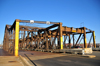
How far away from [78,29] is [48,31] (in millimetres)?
7519

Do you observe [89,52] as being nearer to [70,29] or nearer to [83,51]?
[83,51]

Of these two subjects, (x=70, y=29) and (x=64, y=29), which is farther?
(x=70, y=29)

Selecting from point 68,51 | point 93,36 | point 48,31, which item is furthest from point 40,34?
point 93,36

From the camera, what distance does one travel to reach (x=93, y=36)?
2805cm

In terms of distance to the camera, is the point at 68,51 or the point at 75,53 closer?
the point at 75,53

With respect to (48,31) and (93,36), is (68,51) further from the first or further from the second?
(93,36)

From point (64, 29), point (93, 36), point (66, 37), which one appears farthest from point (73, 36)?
point (64, 29)

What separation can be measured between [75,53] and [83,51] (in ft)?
4.30

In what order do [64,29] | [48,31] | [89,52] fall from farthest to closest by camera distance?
[48,31]
[64,29]
[89,52]

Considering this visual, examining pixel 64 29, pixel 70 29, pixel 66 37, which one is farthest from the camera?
pixel 66 37

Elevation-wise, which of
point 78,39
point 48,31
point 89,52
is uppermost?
point 48,31

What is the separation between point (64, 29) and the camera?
21.2m

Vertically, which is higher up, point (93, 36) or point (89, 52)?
point (93, 36)

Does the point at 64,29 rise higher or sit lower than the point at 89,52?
higher
